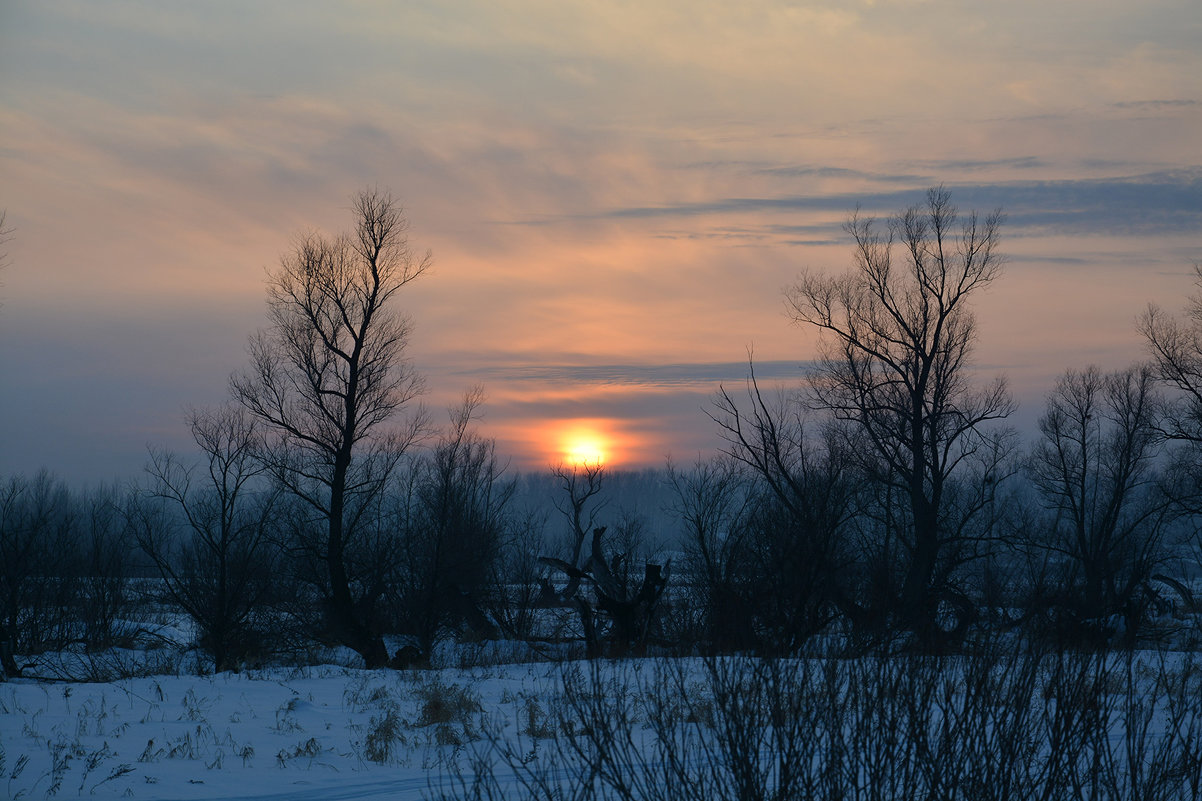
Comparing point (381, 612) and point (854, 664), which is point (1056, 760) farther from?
point (381, 612)

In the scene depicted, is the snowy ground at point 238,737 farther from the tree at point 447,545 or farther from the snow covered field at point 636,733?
the tree at point 447,545

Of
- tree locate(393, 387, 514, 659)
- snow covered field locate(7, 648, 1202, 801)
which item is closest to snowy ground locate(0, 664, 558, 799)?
snow covered field locate(7, 648, 1202, 801)

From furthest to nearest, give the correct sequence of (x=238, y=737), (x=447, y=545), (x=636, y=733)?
1. (x=447, y=545)
2. (x=238, y=737)
3. (x=636, y=733)

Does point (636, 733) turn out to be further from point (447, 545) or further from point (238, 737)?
point (447, 545)

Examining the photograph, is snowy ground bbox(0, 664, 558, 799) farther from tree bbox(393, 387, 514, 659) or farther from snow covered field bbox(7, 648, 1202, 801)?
tree bbox(393, 387, 514, 659)

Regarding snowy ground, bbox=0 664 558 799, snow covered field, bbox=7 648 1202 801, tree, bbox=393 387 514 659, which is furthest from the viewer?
tree, bbox=393 387 514 659

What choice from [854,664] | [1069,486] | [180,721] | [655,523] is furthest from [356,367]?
[655,523]

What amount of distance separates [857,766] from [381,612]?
90.5 feet

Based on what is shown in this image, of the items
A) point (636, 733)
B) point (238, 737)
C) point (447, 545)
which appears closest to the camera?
point (636, 733)

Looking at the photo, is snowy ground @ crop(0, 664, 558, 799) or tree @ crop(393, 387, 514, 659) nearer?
snowy ground @ crop(0, 664, 558, 799)

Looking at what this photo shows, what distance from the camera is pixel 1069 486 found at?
4162 cm

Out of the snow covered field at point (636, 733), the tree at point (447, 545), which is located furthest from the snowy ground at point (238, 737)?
the tree at point (447, 545)

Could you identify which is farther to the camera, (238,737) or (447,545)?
(447,545)

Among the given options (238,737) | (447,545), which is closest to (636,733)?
(238,737)
